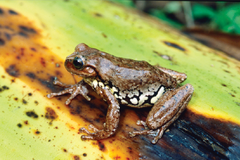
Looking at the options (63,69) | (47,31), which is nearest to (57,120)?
(63,69)

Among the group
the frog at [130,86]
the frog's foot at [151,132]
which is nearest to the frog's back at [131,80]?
the frog at [130,86]

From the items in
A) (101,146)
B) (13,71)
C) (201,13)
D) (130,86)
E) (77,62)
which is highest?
(201,13)

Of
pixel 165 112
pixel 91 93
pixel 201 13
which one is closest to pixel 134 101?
pixel 165 112

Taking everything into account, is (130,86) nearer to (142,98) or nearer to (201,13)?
(142,98)

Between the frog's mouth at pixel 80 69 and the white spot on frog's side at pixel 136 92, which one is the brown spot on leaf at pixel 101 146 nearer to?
the white spot on frog's side at pixel 136 92

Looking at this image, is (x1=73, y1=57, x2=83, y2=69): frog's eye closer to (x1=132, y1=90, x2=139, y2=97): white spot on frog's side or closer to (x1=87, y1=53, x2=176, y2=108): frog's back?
(x1=87, y1=53, x2=176, y2=108): frog's back

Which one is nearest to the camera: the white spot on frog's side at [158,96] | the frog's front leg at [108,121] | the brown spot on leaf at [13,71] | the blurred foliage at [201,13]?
the frog's front leg at [108,121]
